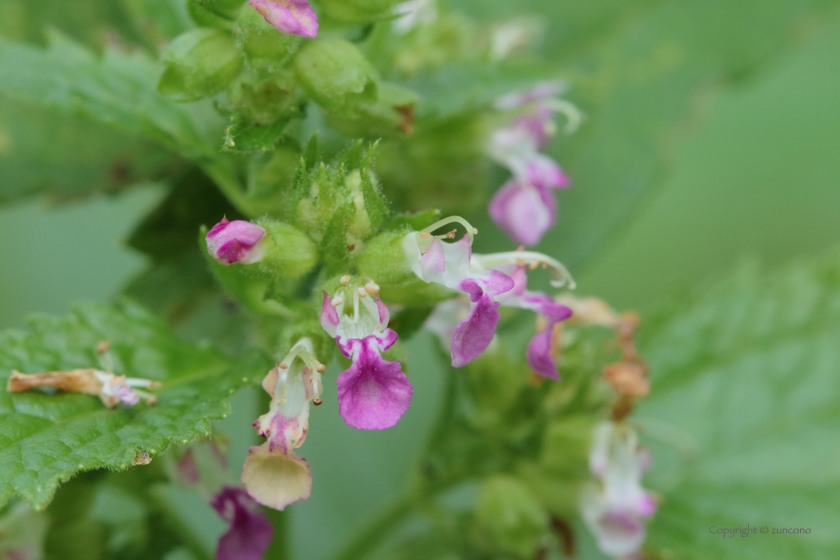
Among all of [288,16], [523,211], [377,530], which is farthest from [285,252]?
[377,530]

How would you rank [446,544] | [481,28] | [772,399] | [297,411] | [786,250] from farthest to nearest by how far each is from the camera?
1. [786,250]
2. [481,28]
3. [772,399]
4. [446,544]
5. [297,411]

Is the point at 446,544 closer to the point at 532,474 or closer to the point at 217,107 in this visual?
the point at 532,474

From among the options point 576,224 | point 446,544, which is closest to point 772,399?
point 576,224

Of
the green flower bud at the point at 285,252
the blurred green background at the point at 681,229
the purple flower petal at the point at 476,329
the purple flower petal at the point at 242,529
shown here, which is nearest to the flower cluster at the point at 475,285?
the purple flower petal at the point at 476,329

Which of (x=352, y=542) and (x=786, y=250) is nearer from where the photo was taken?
(x=352, y=542)

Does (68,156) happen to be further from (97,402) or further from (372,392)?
(372,392)

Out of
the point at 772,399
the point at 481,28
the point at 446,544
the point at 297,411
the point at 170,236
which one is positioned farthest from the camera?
the point at 481,28

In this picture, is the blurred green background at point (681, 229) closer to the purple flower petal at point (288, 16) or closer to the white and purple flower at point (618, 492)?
the white and purple flower at point (618, 492)
